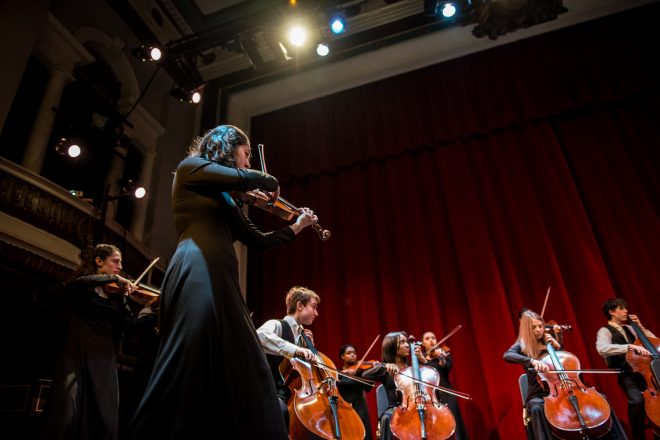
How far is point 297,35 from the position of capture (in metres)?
6.03

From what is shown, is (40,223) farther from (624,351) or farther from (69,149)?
(624,351)

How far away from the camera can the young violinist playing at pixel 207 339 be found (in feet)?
3.80

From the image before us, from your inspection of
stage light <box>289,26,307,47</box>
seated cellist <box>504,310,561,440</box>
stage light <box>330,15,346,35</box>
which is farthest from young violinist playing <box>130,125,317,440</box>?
stage light <box>330,15,346,35</box>

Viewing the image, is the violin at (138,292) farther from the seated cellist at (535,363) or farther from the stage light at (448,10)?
the stage light at (448,10)

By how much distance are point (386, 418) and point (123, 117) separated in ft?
13.9

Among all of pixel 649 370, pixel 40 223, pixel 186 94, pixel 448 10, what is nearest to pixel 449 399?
pixel 649 370

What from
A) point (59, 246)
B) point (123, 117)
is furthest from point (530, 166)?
point (59, 246)

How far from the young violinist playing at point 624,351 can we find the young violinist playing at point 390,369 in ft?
5.15

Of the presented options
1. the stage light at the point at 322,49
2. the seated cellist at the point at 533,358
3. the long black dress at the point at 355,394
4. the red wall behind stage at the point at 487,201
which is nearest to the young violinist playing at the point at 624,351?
the seated cellist at the point at 533,358

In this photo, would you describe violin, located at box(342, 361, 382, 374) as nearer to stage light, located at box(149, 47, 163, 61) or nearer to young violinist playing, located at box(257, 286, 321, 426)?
young violinist playing, located at box(257, 286, 321, 426)

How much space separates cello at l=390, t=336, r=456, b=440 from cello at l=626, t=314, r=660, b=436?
4.93 feet

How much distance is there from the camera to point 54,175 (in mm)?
5070

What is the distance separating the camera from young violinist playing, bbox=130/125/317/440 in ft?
3.80

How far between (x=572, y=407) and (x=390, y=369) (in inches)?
53.6
